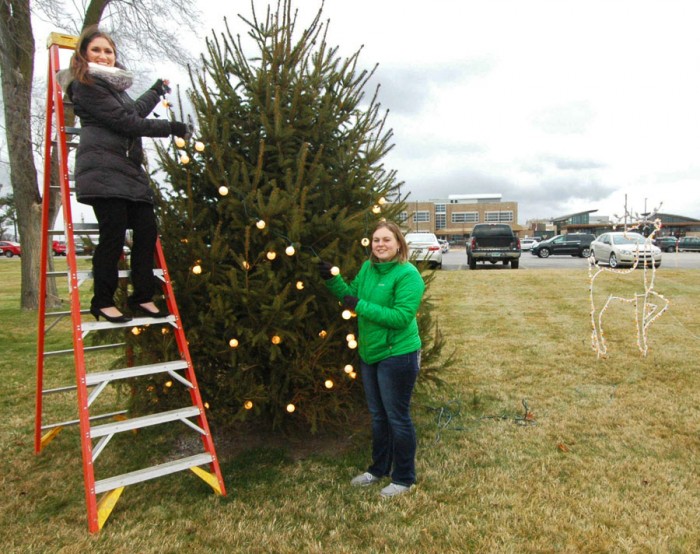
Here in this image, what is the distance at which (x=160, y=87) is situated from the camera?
349 cm

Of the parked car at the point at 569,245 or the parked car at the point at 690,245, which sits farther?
the parked car at the point at 690,245

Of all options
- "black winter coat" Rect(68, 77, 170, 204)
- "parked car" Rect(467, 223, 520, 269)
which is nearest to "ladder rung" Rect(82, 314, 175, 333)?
"black winter coat" Rect(68, 77, 170, 204)

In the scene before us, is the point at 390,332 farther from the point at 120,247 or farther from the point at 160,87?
the point at 160,87

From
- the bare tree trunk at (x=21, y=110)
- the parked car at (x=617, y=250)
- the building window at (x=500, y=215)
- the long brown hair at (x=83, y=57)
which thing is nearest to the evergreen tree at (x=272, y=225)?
the long brown hair at (x=83, y=57)

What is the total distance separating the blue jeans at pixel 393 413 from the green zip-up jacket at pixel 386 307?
8 cm

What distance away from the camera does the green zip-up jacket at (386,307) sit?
327 cm

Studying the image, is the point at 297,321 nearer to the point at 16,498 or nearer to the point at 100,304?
the point at 100,304

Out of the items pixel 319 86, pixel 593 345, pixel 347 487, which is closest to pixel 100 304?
pixel 347 487

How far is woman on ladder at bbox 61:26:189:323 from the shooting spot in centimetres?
316

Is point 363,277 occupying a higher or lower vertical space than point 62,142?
lower

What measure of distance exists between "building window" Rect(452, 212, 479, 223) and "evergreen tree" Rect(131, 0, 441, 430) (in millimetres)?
116508

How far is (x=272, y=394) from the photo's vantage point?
3.77 metres

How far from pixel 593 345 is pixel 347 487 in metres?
5.70

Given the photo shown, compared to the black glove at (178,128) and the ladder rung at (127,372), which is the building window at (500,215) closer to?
the black glove at (178,128)
